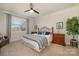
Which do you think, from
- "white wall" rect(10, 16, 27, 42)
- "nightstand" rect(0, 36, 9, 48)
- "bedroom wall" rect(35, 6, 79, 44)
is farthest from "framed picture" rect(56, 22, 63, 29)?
"nightstand" rect(0, 36, 9, 48)

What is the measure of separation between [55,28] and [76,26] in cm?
49

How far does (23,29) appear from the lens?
6.25ft

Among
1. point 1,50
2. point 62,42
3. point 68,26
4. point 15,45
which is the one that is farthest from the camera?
point 62,42

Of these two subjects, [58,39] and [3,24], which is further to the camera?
[58,39]

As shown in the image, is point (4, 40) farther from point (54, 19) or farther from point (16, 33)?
point (54, 19)

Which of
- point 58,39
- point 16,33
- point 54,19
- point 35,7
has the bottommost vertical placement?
point 58,39

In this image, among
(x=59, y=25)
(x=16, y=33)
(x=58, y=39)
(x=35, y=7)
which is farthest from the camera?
(x=58, y=39)

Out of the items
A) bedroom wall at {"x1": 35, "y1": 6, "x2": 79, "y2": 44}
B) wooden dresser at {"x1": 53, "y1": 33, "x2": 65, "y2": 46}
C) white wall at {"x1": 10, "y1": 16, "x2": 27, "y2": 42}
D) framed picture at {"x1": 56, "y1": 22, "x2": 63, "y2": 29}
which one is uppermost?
bedroom wall at {"x1": 35, "y1": 6, "x2": 79, "y2": 44}

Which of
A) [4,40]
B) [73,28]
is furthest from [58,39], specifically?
[4,40]

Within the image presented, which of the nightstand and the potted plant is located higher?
the potted plant

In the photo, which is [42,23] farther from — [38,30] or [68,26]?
[68,26]

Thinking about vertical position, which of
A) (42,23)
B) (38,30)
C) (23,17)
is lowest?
(38,30)

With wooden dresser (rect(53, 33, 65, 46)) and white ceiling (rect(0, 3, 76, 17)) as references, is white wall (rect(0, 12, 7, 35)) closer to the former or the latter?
white ceiling (rect(0, 3, 76, 17))

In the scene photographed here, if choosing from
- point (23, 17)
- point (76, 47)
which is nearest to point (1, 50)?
point (23, 17)
